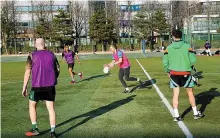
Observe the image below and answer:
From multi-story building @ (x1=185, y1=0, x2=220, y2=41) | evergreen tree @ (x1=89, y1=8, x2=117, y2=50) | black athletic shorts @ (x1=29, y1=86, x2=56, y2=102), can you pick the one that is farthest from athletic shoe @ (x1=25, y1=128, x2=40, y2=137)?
evergreen tree @ (x1=89, y1=8, x2=117, y2=50)

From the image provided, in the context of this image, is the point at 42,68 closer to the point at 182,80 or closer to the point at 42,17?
the point at 182,80

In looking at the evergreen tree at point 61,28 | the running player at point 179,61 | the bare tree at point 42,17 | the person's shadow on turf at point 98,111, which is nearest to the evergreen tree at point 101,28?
the evergreen tree at point 61,28

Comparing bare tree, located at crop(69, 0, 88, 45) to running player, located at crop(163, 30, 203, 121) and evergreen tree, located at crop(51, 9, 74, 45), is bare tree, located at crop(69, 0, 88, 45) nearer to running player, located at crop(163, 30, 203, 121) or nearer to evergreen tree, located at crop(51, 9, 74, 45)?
evergreen tree, located at crop(51, 9, 74, 45)

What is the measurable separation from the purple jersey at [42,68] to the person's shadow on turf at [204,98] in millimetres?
3376

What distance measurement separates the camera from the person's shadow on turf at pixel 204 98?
8.88m

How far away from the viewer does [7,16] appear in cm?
6900

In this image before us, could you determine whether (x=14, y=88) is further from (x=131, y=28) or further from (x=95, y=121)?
(x=131, y=28)

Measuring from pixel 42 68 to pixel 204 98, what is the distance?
5868mm

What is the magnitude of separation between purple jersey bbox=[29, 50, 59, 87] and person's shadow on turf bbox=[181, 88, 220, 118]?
3.38 m

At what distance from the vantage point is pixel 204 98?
35.1 ft

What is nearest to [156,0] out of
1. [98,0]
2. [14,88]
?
[98,0]

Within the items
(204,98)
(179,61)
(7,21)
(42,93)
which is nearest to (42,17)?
(7,21)

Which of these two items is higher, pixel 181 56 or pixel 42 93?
pixel 181 56

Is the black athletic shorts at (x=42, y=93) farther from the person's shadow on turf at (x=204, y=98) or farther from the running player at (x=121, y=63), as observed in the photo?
the running player at (x=121, y=63)
